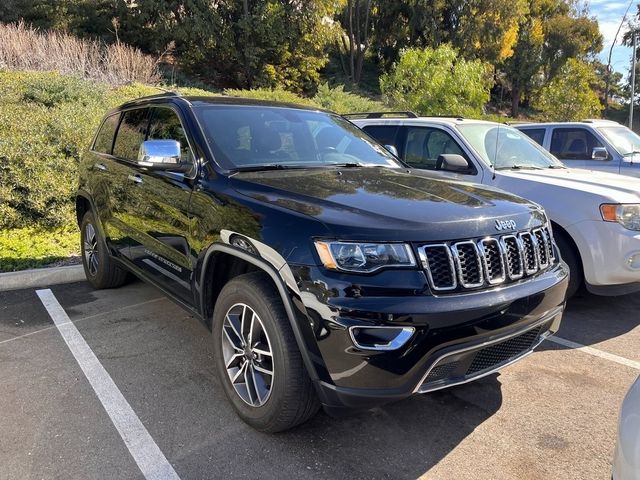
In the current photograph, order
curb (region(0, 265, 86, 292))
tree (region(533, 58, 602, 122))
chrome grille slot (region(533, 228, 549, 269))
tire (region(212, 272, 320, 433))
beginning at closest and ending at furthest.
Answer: tire (region(212, 272, 320, 433)) < chrome grille slot (region(533, 228, 549, 269)) < curb (region(0, 265, 86, 292)) < tree (region(533, 58, 602, 122))

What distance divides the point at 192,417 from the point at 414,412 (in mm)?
1322

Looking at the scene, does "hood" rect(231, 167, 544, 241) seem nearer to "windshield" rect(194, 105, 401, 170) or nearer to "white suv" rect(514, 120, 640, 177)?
"windshield" rect(194, 105, 401, 170)

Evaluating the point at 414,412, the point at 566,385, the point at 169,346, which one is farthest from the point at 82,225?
the point at 566,385

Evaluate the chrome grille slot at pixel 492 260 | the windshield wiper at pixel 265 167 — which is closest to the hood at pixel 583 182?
the chrome grille slot at pixel 492 260

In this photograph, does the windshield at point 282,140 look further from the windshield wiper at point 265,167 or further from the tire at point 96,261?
the tire at point 96,261

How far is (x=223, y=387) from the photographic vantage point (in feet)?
10.1

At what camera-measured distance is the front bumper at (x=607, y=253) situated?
4.42 meters

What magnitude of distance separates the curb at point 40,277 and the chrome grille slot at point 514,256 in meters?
4.77

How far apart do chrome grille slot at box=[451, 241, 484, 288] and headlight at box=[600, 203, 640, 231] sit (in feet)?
8.71

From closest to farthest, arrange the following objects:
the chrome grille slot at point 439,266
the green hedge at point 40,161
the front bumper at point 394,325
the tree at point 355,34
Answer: the front bumper at point 394,325
the chrome grille slot at point 439,266
the green hedge at point 40,161
the tree at point 355,34

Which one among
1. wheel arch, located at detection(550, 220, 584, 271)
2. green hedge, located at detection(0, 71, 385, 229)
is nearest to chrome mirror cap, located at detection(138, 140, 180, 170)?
wheel arch, located at detection(550, 220, 584, 271)

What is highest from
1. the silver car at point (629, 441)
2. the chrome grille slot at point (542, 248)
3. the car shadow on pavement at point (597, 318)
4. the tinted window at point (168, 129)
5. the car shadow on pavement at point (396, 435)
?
the tinted window at point (168, 129)

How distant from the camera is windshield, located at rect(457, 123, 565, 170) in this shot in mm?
5730

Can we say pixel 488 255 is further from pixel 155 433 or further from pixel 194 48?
pixel 194 48
